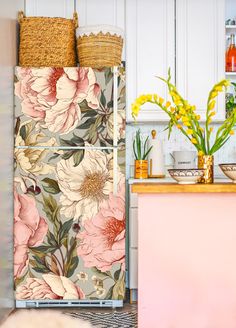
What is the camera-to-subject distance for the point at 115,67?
3.44 m

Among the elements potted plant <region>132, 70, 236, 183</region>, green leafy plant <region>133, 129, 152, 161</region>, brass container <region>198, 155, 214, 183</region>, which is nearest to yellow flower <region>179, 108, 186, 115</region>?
potted plant <region>132, 70, 236, 183</region>

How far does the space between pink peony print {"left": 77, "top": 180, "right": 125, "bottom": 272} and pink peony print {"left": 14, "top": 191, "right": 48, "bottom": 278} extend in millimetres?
271

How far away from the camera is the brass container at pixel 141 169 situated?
401cm

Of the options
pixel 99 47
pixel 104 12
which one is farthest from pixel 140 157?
pixel 104 12

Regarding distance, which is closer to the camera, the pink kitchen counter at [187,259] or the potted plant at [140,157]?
the pink kitchen counter at [187,259]

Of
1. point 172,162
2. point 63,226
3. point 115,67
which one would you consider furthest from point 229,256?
point 172,162

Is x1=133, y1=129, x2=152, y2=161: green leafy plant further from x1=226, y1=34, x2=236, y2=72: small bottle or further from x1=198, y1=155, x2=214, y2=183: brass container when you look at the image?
x1=198, y1=155, x2=214, y2=183: brass container

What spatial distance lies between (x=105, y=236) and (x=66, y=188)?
0.41 m

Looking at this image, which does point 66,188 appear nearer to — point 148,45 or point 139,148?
point 139,148

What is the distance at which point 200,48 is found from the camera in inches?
157

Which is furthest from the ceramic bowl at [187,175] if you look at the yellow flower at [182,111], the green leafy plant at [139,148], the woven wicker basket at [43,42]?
the green leafy plant at [139,148]

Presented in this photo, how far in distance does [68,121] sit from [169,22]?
1.22 metres

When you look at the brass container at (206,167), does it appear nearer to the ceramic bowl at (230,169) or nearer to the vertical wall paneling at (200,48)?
the ceramic bowl at (230,169)

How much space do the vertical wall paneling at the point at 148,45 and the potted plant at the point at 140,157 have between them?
24 centimetres
